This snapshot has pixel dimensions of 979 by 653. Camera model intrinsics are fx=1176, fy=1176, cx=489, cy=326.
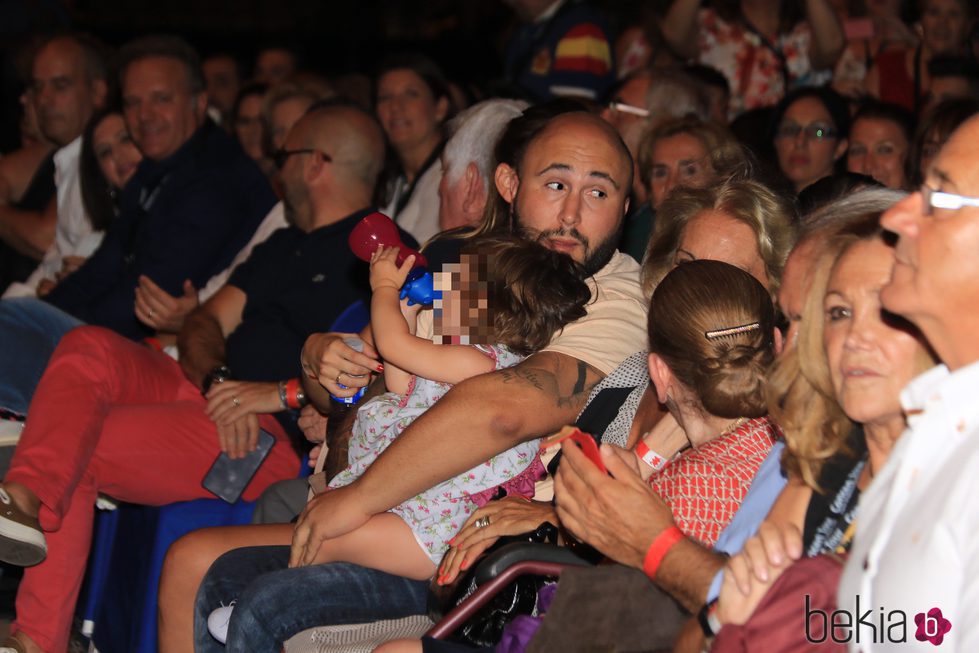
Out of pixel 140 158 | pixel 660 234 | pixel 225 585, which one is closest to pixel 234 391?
pixel 225 585

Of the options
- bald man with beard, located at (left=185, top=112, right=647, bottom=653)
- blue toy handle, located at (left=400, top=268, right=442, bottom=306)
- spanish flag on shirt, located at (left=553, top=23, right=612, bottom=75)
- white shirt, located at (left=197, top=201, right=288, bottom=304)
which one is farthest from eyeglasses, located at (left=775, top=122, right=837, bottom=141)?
blue toy handle, located at (left=400, top=268, right=442, bottom=306)

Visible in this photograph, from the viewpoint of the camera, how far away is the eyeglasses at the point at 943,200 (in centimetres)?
166

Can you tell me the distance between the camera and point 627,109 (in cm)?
486

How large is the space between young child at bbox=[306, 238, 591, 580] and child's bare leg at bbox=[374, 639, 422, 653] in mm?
389

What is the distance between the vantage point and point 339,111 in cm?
460

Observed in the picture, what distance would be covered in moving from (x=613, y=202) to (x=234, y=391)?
59.2 inches

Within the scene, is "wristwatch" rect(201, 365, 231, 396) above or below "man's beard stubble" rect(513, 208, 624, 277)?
below

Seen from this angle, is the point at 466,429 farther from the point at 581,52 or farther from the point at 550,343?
the point at 581,52

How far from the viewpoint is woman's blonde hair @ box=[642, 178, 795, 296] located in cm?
303

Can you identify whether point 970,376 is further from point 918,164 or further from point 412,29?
point 412,29

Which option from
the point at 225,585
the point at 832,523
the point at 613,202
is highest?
the point at 613,202

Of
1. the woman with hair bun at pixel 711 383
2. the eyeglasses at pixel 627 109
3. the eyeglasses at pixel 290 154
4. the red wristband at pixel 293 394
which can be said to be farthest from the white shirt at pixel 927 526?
the eyeglasses at pixel 627 109

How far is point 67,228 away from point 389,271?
3.66m

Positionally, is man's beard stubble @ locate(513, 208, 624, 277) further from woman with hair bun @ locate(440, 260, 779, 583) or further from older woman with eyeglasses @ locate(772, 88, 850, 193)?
older woman with eyeglasses @ locate(772, 88, 850, 193)
